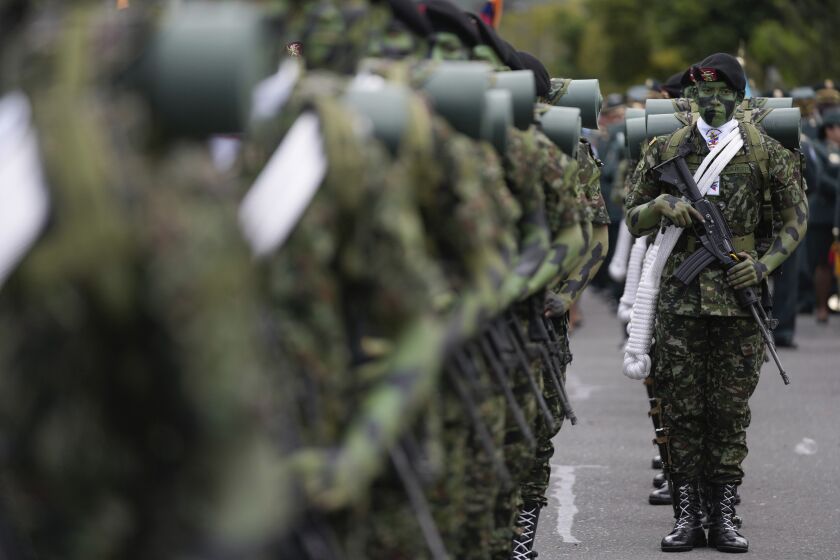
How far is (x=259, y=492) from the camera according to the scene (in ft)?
9.48

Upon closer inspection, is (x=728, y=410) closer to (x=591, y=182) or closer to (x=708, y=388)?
(x=708, y=388)

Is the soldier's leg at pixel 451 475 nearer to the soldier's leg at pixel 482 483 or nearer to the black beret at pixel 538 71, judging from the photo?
the soldier's leg at pixel 482 483

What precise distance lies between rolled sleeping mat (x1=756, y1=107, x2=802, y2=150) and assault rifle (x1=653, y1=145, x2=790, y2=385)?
605mm

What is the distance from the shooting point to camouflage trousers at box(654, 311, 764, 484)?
26.7ft

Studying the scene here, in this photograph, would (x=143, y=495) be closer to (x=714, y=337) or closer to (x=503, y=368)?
(x=503, y=368)

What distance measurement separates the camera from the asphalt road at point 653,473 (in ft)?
27.3

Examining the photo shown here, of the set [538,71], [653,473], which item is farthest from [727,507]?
[538,71]

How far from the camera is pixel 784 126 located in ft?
28.2

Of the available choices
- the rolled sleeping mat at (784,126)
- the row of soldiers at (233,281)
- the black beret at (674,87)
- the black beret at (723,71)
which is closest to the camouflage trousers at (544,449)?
the black beret at (723,71)

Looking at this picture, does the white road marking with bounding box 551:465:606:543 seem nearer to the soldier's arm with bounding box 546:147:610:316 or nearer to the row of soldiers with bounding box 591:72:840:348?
the soldier's arm with bounding box 546:147:610:316

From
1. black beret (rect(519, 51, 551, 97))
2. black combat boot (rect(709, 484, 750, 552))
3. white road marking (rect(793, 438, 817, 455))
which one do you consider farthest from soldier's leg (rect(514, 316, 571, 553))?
white road marking (rect(793, 438, 817, 455))

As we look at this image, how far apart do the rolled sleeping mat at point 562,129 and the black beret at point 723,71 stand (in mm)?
1996

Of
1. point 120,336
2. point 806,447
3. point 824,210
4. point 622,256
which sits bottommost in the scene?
point 824,210

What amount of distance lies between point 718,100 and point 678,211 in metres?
0.54
